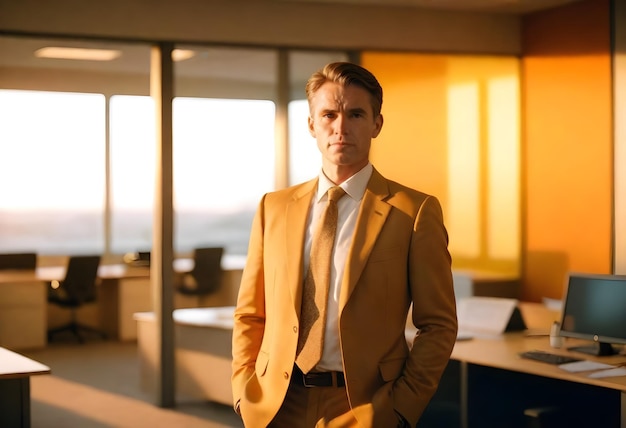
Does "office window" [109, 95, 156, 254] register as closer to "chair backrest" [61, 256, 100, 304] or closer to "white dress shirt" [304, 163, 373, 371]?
"chair backrest" [61, 256, 100, 304]

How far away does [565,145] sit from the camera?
7156 millimetres

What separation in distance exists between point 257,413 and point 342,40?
497 cm

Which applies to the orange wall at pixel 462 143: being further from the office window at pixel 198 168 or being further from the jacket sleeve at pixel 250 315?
the jacket sleeve at pixel 250 315

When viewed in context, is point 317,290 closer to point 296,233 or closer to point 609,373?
point 296,233

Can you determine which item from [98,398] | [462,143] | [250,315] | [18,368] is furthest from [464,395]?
[462,143]

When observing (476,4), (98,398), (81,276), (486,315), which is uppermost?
(476,4)

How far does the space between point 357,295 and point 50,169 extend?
4424 millimetres

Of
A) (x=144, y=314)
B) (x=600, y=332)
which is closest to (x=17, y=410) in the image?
(x=144, y=314)

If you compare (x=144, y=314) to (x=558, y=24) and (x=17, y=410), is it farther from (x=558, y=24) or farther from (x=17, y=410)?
(x=558, y=24)

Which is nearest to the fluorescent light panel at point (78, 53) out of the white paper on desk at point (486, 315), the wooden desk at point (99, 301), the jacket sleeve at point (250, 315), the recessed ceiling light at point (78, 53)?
the recessed ceiling light at point (78, 53)

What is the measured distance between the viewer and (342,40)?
6898 mm

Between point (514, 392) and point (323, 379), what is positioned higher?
point (323, 379)

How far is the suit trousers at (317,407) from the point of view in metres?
2.18

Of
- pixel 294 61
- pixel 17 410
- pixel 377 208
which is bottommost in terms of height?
pixel 17 410
